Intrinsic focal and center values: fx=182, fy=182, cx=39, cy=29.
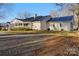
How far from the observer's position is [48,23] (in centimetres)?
181

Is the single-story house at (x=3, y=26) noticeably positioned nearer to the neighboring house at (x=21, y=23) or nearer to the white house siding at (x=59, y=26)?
the neighboring house at (x=21, y=23)

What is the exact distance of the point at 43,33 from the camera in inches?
71.3

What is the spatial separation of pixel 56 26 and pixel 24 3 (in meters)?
0.39

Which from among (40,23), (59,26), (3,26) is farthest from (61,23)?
(3,26)

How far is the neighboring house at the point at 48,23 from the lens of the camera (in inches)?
71.1

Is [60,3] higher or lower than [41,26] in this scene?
higher

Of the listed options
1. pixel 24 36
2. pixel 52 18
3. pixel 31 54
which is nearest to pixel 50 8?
pixel 52 18

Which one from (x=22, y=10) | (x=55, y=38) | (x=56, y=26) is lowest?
(x=55, y=38)

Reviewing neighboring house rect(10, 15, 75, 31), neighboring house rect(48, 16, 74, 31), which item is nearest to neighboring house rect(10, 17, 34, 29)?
neighboring house rect(10, 15, 75, 31)

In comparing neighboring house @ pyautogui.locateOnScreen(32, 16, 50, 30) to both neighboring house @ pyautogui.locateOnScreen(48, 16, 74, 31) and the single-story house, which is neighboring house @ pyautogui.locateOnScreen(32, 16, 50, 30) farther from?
the single-story house

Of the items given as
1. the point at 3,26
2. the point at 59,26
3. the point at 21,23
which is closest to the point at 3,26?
the point at 3,26

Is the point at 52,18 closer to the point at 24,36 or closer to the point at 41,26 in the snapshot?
the point at 41,26

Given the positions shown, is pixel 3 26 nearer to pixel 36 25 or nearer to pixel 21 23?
pixel 21 23

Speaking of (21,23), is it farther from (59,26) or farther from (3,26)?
(59,26)
